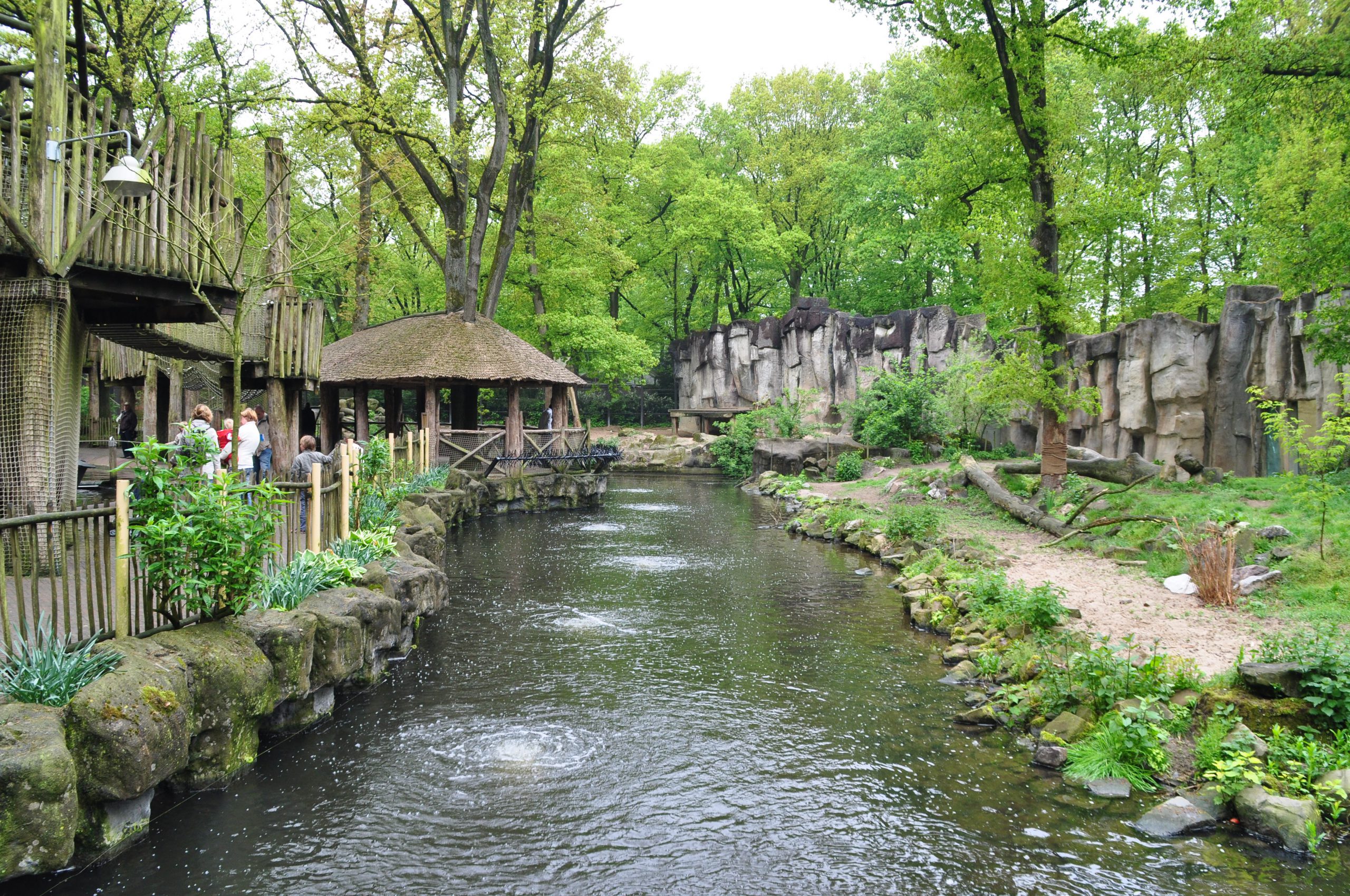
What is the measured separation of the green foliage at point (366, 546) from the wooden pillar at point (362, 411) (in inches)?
549

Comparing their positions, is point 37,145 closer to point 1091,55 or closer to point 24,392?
point 24,392

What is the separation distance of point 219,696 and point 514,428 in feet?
61.6

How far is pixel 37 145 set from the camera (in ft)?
25.9

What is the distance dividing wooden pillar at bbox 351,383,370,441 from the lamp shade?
16626 millimetres

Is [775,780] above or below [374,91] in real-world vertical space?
below

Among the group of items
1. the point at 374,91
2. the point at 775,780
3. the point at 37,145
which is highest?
the point at 374,91

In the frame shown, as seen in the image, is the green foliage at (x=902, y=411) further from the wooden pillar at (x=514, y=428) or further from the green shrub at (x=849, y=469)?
the wooden pillar at (x=514, y=428)

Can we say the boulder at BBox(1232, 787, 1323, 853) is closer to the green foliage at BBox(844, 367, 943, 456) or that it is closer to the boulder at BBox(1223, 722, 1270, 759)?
the boulder at BBox(1223, 722, 1270, 759)

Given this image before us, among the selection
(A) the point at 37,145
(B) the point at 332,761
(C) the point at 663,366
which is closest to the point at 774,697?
(B) the point at 332,761

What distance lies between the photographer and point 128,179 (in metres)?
7.30

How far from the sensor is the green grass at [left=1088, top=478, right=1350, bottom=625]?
8.46m

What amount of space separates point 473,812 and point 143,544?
2890 millimetres

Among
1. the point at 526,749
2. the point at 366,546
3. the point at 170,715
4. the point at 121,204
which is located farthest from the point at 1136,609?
the point at 121,204

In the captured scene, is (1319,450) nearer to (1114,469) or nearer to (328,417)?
(1114,469)
